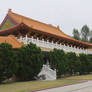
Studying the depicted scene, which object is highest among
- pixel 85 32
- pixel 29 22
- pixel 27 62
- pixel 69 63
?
pixel 85 32

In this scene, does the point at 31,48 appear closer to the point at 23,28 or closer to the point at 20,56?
the point at 20,56

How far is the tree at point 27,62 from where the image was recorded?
52.3 feet

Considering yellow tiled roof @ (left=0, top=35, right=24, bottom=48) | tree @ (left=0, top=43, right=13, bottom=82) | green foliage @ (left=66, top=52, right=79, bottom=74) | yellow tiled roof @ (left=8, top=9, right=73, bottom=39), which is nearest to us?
tree @ (left=0, top=43, right=13, bottom=82)

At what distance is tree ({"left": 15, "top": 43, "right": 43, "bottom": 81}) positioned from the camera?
15.9m

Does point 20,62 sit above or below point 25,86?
above

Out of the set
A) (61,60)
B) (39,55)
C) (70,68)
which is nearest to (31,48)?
(39,55)

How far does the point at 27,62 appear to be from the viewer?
16172mm

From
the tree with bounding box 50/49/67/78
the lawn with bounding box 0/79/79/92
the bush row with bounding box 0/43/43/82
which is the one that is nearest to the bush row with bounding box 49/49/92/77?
the tree with bounding box 50/49/67/78

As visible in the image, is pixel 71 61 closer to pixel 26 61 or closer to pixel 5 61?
pixel 26 61

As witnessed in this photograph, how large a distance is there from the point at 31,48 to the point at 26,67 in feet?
6.73

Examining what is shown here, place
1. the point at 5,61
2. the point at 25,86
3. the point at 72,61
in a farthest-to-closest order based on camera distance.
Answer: the point at 72,61, the point at 5,61, the point at 25,86

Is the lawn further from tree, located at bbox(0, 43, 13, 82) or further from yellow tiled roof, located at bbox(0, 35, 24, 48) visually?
yellow tiled roof, located at bbox(0, 35, 24, 48)

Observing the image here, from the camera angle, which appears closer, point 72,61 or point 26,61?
point 26,61

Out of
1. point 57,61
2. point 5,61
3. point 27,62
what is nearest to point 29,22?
point 57,61
